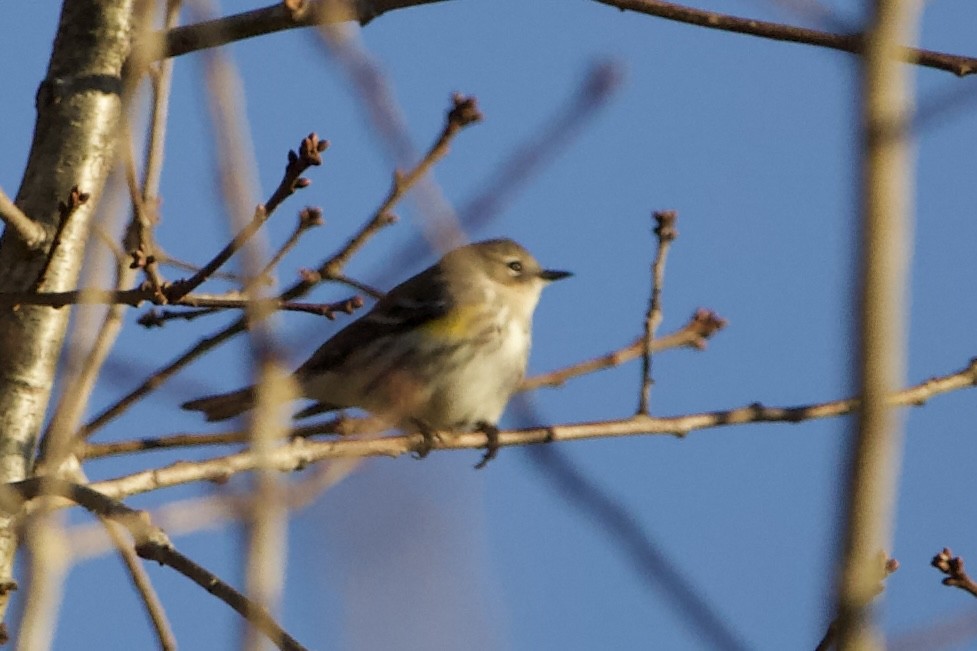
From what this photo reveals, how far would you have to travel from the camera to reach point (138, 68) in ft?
10.9

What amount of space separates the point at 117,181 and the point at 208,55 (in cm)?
117

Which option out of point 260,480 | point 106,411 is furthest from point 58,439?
point 260,480

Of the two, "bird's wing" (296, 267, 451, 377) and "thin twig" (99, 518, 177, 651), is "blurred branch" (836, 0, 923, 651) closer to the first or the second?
"thin twig" (99, 518, 177, 651)

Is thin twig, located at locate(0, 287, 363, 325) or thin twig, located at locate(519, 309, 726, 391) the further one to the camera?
thin twig, located at locate(519, 309, 726, 391)

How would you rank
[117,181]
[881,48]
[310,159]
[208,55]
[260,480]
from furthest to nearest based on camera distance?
[310,159] < [117,181] < [208,55] < [260,480] < [881,48]

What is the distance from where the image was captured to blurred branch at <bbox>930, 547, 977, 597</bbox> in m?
4.12

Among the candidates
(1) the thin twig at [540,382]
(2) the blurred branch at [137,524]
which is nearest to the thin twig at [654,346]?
(1) the thin twig at [540,382]

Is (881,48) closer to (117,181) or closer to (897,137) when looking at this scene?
(897,137)

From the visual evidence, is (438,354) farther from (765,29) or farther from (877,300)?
(877,300)

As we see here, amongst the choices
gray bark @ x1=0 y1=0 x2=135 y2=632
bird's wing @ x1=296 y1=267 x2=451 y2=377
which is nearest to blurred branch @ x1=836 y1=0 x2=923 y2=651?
gray bark @ x1=0 y1=0 x2=135 y2=632

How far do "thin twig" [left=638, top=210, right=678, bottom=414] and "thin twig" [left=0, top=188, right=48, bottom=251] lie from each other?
215 centimetres

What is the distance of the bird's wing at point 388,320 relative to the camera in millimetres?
7957

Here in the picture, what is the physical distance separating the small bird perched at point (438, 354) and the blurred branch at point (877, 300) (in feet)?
18.6

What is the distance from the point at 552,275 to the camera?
8.98 metres
